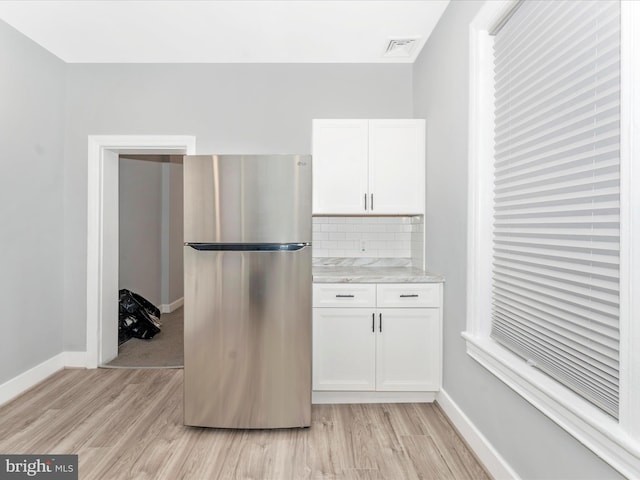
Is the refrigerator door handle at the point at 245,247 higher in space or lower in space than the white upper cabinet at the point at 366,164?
lower

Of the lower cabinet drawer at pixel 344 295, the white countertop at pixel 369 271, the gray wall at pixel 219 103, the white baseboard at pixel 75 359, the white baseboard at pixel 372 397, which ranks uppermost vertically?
the gray wall at pixel 219 103

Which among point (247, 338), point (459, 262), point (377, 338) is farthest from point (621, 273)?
point (247, 338)

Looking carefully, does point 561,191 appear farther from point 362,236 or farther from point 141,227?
point 141,227

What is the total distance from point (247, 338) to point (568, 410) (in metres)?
1.58

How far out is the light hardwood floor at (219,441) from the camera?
1.93 meters

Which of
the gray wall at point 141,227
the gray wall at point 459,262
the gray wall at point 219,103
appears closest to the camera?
the gray wall at point 459,262

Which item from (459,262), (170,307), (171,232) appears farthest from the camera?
(171,232)

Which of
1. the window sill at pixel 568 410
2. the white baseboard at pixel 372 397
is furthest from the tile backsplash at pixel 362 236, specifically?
the window sill at pixel 568 410

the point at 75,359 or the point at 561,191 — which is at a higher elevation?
the point at 561,191

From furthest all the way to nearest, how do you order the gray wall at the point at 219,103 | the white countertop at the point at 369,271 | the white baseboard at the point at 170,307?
1. the white baseboard at the point at 170,307
2. the gray wall at the point at 219,103
3. the white countertop at the point at 369,271

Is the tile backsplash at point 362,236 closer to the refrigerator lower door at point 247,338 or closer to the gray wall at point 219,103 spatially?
the gray wall at point 219,103

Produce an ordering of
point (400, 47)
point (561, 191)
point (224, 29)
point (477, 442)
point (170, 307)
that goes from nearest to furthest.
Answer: point (561, 191) → point (477, 442) → point (224, 29) → point (400, 47) → point (170, 307)

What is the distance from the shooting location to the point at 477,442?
203 centimetres

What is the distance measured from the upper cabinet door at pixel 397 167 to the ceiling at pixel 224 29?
65 centimetres
